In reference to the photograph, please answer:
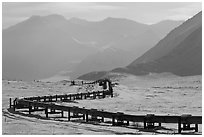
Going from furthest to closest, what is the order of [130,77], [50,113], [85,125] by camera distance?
[130,77] → [50,113] → [85,125]

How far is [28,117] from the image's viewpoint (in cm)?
2631

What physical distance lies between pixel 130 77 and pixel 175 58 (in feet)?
126

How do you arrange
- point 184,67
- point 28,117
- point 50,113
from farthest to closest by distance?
1. point 184,67
2. point 50,113
3. point 28,117

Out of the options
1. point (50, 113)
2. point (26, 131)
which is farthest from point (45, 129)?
point (50, 113)

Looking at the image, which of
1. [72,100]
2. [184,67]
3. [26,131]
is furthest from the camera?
[184,67]

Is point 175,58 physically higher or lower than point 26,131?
higher

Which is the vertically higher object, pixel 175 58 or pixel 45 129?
pixel 175 58

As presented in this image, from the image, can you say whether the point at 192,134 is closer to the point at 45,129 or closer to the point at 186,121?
the point at 186,121

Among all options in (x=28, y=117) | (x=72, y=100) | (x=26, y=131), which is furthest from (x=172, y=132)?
(x=72, y=100)

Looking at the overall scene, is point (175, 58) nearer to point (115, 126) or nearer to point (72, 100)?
point (72, 100)

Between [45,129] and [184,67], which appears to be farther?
[184,67]

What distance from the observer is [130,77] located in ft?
484

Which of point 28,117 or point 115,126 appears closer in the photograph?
point 115,126

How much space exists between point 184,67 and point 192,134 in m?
147
